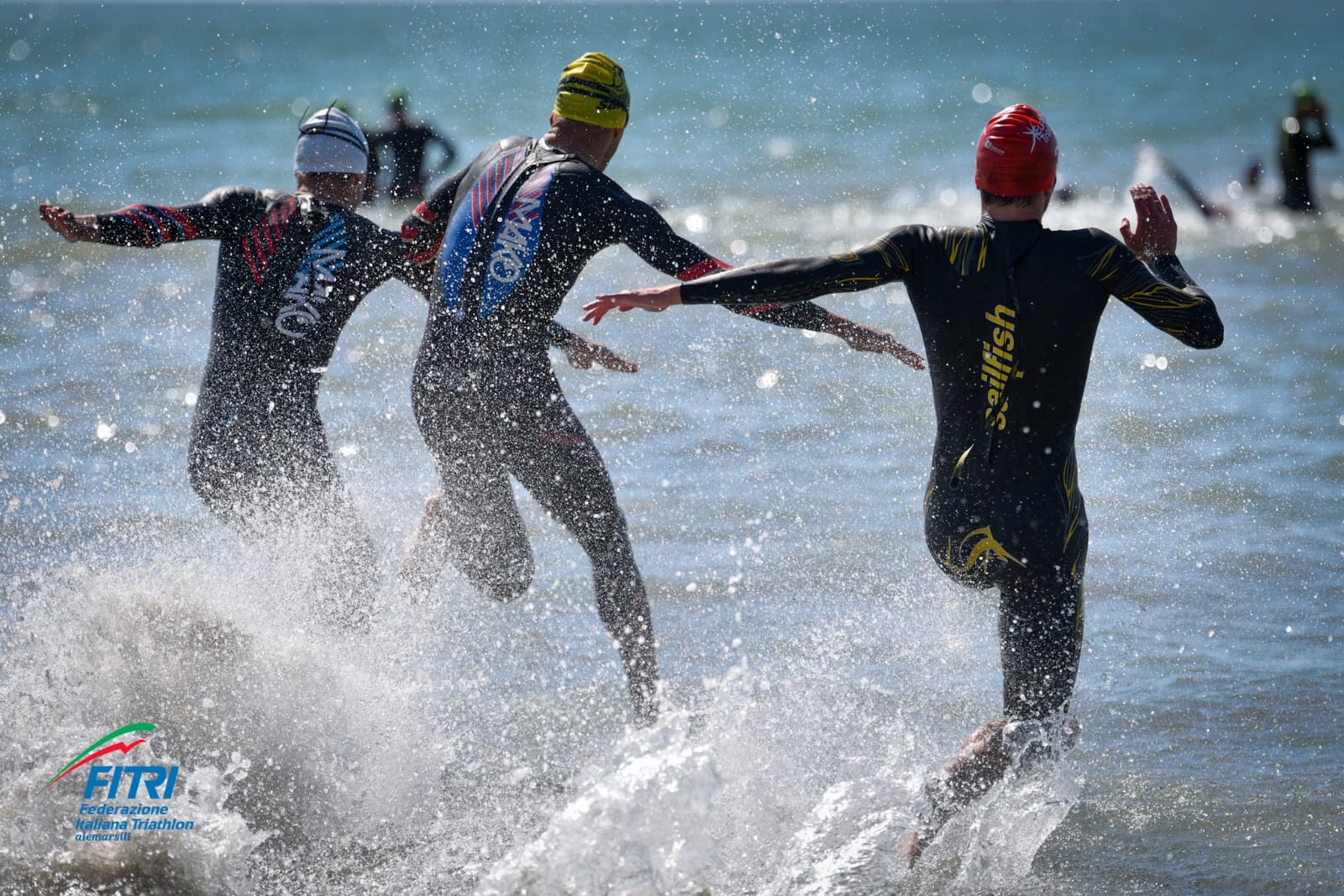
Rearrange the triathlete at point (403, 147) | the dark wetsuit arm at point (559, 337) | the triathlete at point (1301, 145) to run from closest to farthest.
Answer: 1. the dark wetsuit arm at point (559, 337)
2. the triathlete at point (1301, 145)
3. the triathlete at point (403, 147)

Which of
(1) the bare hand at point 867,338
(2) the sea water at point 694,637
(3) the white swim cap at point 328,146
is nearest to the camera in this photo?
(2) the sea water at point 694,637

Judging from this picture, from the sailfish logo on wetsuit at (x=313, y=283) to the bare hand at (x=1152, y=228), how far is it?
2.41 m

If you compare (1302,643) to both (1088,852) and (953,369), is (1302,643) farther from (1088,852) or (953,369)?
(953,369)

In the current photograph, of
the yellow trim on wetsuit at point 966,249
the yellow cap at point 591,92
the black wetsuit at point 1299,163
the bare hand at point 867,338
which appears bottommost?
the bare hand at point 867,338

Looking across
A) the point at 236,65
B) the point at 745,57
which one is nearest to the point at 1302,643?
the point at 236,65

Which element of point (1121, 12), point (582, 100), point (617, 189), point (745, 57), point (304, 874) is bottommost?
A: point (304, 874)

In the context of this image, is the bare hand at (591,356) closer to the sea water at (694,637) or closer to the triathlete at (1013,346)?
the triathlete at (1013,346)

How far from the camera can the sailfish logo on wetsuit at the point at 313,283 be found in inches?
181

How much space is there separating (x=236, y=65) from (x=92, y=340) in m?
55.0

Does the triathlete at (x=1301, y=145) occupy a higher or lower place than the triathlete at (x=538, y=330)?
higher

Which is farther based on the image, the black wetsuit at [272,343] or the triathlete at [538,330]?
the black wetsuit at [272,343]

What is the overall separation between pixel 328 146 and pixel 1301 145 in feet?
47.9

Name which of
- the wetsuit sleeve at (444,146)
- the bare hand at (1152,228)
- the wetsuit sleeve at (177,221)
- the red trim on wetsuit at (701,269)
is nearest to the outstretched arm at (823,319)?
the red trim on wetsuit at (701,269)

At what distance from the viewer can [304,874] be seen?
3.85m
